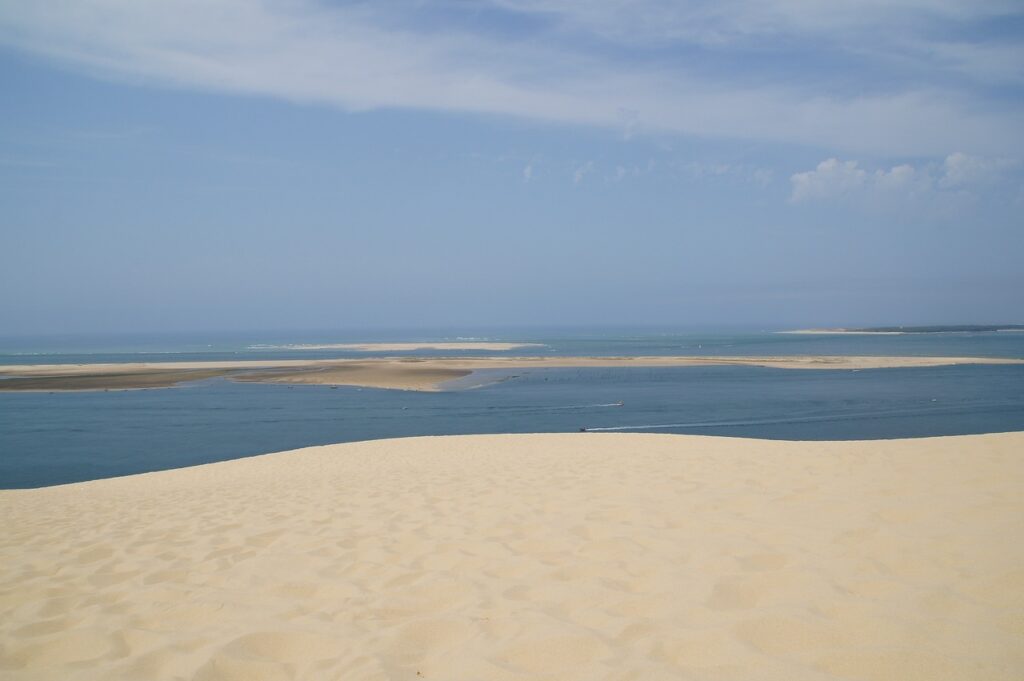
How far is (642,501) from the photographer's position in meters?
6.46

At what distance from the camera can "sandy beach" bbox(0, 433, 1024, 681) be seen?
3.26 metres

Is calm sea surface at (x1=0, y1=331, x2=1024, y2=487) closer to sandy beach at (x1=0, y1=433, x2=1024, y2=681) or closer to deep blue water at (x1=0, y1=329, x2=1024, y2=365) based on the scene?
sandy beach at (x1=0, y1=433, x2=1024, y2=681)

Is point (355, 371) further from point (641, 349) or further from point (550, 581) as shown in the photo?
point (550, 581)

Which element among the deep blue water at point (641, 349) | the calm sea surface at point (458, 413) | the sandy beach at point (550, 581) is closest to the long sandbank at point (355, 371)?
the calm sea surface at point (458, 413)

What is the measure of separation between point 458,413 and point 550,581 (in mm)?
20118

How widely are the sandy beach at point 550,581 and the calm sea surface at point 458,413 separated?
10176 mm

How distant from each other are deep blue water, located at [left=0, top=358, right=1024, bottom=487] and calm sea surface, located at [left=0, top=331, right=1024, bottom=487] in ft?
0.20

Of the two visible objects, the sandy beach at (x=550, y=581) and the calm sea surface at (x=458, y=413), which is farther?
the calm sea surface at (x=458, y=413)

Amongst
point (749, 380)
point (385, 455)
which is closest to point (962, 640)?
point (385, 455)

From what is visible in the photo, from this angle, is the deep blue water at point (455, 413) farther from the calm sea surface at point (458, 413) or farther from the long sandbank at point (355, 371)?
the long sandbank at point (355, 371)

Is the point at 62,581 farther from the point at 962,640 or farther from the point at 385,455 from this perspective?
the point at 385,455

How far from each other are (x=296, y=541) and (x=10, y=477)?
12.0 meters

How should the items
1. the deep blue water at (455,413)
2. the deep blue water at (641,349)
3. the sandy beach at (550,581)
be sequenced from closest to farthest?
the sandy beach at (550,581) → the deep blue water at (455,413) → the deep blue water at (641,349)

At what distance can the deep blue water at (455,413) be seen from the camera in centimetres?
1745
